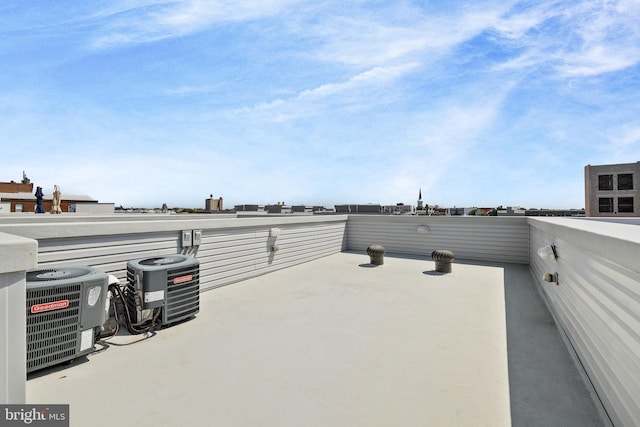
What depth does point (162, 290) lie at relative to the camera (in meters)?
3.61

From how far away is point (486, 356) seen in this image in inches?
119

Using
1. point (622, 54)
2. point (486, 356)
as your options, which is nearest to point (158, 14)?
point (486, 356)

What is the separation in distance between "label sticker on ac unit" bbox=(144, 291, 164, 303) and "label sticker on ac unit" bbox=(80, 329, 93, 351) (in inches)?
24.8

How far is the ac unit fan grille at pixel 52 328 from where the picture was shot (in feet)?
8.41

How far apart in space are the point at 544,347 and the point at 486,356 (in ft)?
2.57

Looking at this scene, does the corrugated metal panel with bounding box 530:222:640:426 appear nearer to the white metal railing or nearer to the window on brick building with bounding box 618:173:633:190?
the white metal railing

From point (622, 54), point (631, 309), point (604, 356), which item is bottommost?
point (604, 356)

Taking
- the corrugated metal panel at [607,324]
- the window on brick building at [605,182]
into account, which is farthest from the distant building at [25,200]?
the window on brick building at [605,182]

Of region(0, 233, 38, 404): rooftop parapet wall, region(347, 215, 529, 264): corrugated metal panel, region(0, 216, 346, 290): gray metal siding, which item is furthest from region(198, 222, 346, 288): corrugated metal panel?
region(0, 233, 38, 404): rooftop parapet wall

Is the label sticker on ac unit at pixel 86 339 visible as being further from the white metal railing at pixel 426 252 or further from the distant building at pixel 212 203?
the distant building at pixel 212 203

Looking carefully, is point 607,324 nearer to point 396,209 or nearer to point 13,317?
point 13,317

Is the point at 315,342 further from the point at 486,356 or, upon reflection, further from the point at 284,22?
the point at 284,22

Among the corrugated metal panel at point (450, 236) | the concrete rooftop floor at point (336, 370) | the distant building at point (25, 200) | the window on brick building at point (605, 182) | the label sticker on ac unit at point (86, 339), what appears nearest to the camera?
the concrete rooftop floor at point (336, 370)

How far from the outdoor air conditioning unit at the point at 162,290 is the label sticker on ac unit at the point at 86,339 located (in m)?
0.62
